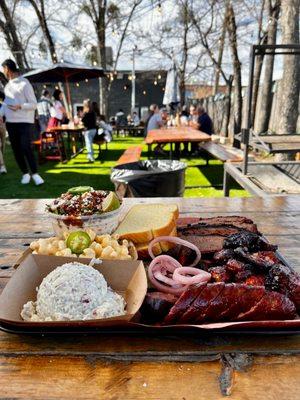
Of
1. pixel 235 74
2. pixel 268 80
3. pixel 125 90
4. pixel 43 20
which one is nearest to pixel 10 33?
pixel 43 20

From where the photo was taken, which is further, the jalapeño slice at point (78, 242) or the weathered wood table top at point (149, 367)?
the jalapeño slice at point (78, 242)

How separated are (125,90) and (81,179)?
24805mm

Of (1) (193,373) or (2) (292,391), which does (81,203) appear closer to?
(1) (193,373)

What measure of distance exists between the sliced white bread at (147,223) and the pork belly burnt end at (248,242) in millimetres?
330

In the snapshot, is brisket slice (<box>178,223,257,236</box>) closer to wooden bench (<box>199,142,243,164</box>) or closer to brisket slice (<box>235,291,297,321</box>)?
brisket slice (<box>235,291,297,321</box>)

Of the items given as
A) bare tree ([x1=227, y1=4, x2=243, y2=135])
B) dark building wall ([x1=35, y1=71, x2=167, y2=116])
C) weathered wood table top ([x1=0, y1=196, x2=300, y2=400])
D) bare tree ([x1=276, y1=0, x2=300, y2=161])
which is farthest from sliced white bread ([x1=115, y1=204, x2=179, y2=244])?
dark building wall ([x1=35, y1=71, x2=167, y2=116])

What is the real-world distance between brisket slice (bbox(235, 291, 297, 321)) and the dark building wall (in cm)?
3088

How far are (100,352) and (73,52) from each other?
2387 cm

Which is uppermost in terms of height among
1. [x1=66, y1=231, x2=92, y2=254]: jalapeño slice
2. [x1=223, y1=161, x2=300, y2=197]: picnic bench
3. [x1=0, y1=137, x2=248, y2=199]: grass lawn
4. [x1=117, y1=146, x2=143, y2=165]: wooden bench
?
[x1=66, y1=231, x2=92, y2=254]: jalapeño slice

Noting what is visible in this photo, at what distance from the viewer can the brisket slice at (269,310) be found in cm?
121

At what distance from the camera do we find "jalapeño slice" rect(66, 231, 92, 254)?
1516 mm

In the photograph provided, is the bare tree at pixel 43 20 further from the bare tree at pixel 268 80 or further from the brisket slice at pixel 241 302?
the brisket slice at pixel 241 302

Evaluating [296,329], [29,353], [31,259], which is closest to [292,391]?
[296,329]

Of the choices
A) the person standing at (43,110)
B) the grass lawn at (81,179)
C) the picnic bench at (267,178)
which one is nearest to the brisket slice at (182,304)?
the picnic bench at (267,178)
